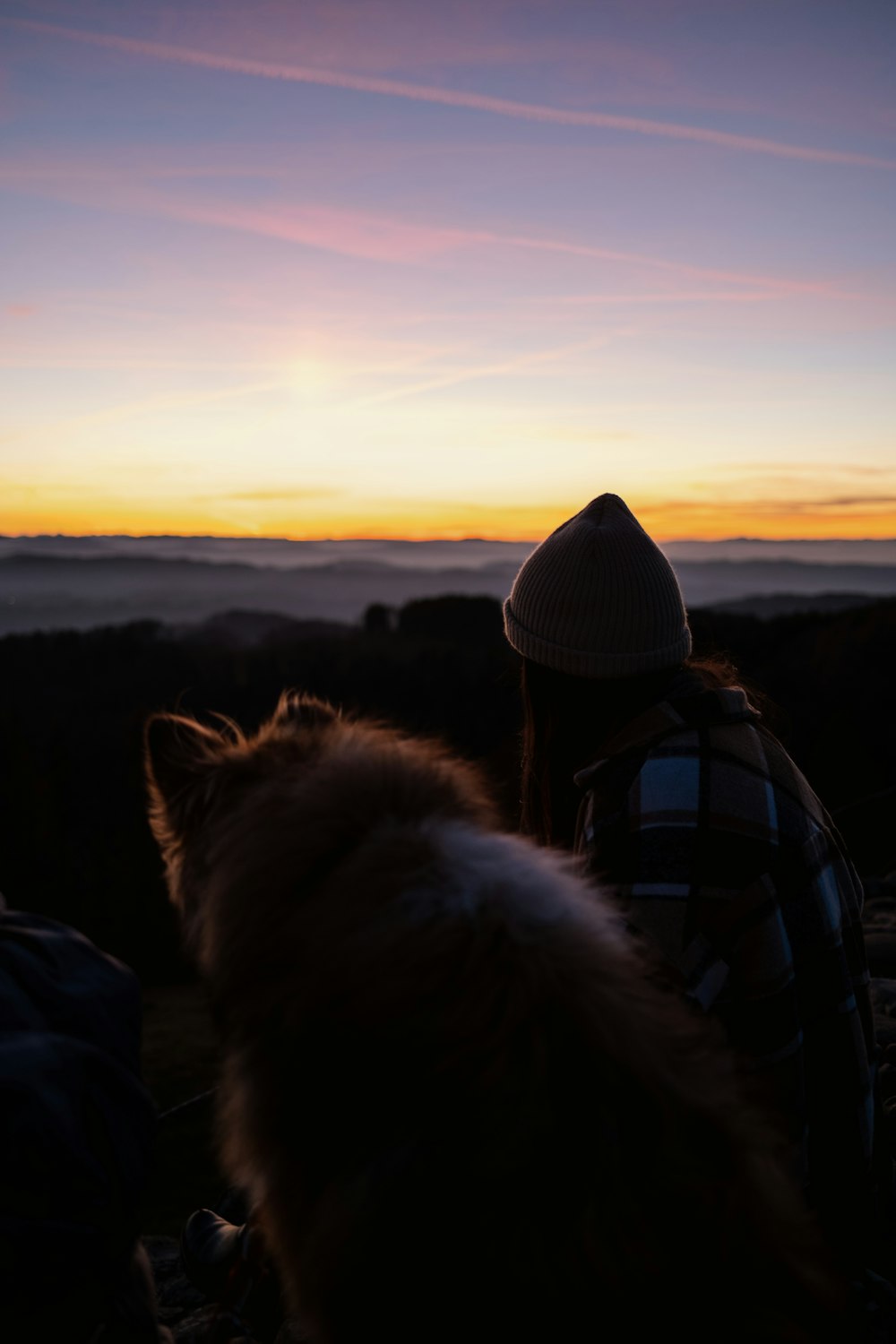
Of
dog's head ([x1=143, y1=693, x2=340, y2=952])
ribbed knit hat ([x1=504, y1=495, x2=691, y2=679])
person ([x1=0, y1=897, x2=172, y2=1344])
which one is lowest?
person ([x1=0, y1=897, x2=172, y2=1344])

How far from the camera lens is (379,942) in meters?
1.44

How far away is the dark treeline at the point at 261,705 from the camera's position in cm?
3850

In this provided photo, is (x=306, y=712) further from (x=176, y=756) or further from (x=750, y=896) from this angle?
(x=750, y=896)

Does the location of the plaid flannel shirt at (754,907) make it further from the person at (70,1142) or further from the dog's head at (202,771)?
the person at (70,1142)

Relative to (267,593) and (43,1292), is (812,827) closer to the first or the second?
(43,1292)

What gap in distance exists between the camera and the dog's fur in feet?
4.23

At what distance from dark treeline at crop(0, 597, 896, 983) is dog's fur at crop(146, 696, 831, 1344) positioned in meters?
0.57

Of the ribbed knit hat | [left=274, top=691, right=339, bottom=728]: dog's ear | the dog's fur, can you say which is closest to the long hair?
the ribbed knit hat

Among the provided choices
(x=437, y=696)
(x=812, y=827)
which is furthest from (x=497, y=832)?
(x=437, y=696)

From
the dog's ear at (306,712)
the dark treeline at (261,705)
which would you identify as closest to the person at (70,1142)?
the dark treeline at (261,705)

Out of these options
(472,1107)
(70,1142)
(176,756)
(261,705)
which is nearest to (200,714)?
(176,756)

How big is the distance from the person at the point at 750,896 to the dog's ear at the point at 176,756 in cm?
92

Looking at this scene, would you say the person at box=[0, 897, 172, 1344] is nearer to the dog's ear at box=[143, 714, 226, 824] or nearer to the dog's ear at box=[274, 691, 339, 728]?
the dog's ear at box=[143, 714, 226, 824]

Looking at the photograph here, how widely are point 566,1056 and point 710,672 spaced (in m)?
1.72
